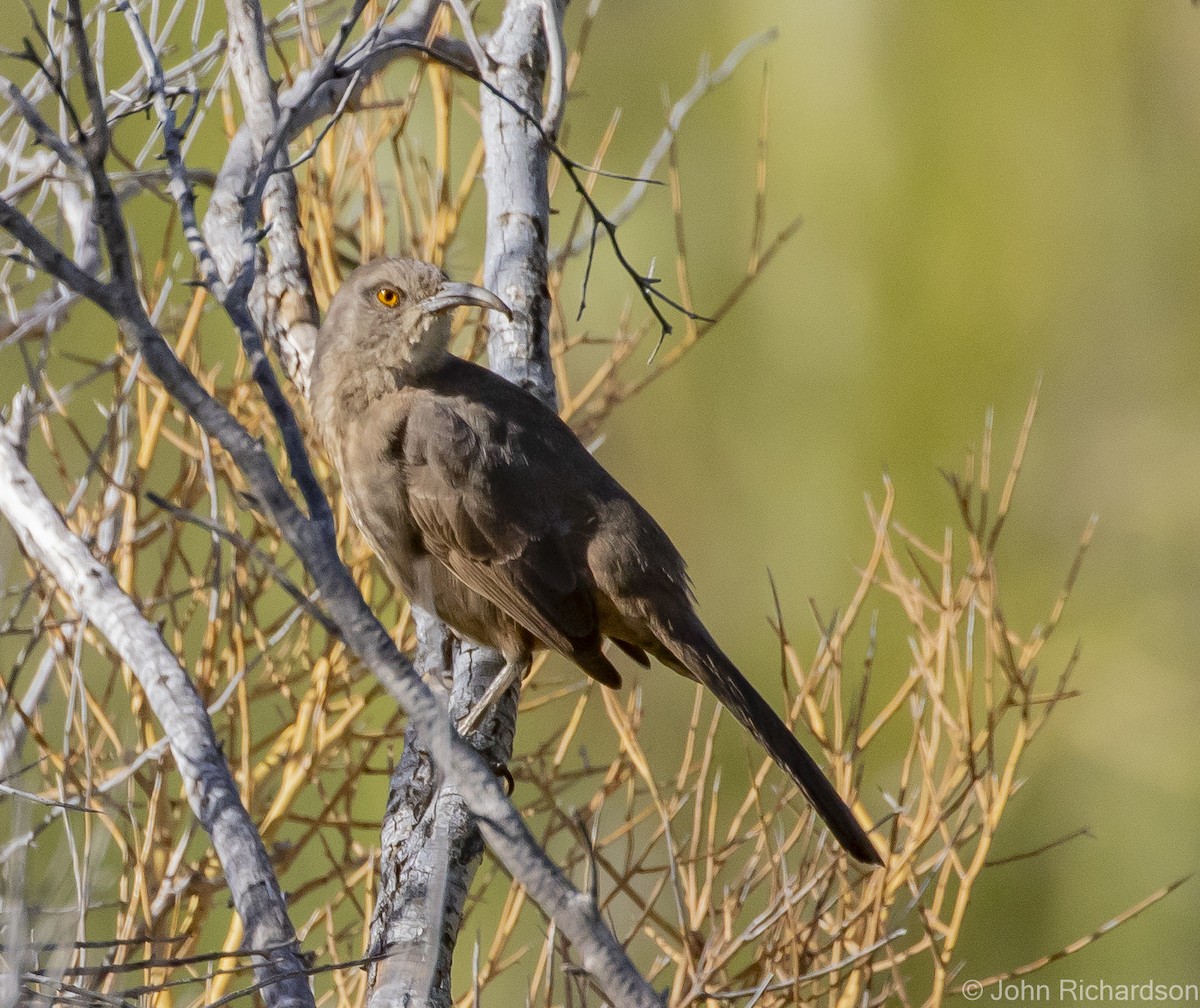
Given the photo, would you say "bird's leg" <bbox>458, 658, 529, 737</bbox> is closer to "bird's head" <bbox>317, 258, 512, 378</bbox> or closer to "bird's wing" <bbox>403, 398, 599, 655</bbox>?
"bird's wing" <bbox>403, 398, 599, 655</bbox>

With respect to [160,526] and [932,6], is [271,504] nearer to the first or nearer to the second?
[160,526]

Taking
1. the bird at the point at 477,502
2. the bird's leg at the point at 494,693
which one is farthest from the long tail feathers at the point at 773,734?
the bird's leg at the point at 494,693

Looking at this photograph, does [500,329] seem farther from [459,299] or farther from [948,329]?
A: [948,329]

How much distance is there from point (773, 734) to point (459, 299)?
1.43 m

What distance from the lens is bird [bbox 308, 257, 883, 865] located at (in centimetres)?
346

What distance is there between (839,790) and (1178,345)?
6.34 metres

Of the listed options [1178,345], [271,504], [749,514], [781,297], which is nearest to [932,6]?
[781,297]

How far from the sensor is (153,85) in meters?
2.25

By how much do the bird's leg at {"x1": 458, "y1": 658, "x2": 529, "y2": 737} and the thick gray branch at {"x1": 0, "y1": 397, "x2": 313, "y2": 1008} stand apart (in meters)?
1.02

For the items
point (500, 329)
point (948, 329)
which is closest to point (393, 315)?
point (500, 329)

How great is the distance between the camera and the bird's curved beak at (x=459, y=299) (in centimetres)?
339

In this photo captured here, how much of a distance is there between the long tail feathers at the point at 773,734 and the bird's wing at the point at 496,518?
30 centimetres

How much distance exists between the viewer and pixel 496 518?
11.5 ft

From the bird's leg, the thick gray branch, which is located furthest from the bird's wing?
the thick gray branch
